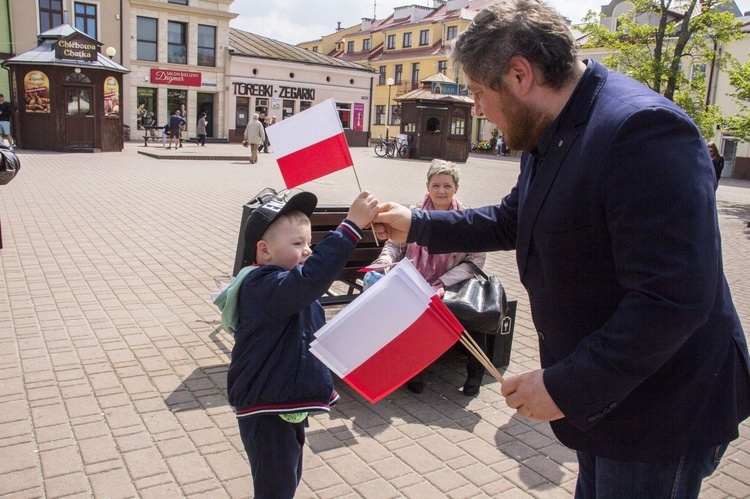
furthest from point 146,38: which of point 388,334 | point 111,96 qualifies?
point 388,334

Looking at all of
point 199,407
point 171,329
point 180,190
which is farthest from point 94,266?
point 180,190

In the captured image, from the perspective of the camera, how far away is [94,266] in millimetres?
7195

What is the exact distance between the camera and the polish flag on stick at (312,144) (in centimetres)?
319

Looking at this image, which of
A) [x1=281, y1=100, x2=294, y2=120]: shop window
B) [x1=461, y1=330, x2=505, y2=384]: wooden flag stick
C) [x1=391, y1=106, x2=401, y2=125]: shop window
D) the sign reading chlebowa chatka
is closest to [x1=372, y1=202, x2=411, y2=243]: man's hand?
[x1=461, y1=330, x2=505, y2=384]: wooden flag stick

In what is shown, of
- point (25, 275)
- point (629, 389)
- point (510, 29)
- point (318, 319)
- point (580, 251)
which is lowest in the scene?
point (25, 275)

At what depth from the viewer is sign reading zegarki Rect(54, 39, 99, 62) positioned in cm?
2281

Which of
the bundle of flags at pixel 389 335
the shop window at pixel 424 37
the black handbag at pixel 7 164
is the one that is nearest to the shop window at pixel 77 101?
the black handbag at pixel 7 164

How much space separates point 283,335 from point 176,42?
3866cm

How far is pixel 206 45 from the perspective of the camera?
38.4m

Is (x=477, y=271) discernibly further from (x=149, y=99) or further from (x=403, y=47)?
(x=403, y=47)

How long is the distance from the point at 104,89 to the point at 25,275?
19.3m

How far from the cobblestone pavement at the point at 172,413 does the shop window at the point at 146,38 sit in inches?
1244

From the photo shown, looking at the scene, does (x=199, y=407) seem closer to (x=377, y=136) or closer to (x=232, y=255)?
(x=232, y=255)

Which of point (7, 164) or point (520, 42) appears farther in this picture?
point (7, 164)
